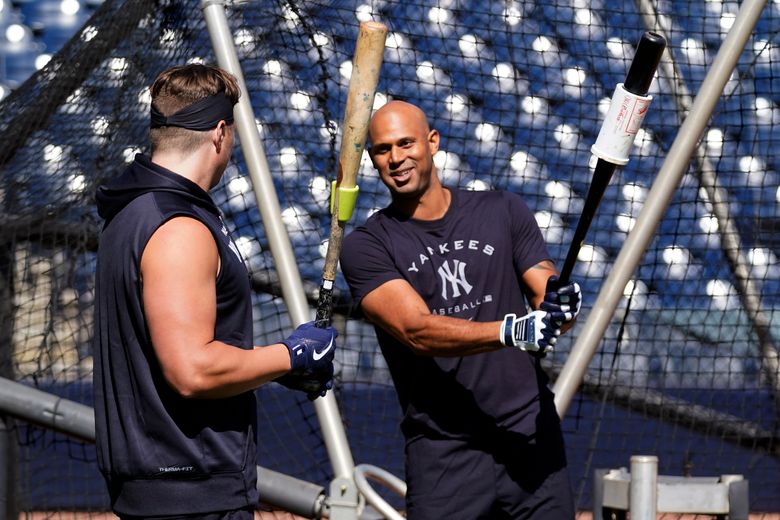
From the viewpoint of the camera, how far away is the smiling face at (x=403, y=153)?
2828 mm

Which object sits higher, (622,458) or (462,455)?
(462,455)

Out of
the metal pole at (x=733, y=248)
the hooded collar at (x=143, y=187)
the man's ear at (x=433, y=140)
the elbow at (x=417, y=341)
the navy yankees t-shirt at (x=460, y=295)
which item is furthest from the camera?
the metal pole at (x=733, y=248)

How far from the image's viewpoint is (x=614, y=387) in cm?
376

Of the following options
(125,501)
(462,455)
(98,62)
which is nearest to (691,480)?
(462,455)

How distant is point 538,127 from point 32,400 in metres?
1.80

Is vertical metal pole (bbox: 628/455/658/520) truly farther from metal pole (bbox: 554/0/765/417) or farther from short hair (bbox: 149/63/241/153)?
short hair (bbox: 149/63/241/153)

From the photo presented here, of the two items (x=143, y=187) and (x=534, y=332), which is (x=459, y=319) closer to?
(x=534, y=332)

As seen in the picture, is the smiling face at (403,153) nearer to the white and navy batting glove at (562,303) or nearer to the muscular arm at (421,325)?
the muscular arm at (421,325)

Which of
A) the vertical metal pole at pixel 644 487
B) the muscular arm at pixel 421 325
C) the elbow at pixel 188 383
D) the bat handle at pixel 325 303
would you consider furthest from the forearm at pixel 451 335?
the elbow at pixel 188 383

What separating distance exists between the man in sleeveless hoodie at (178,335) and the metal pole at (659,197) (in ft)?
4.36

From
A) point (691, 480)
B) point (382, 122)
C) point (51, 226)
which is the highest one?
point (382, 122)

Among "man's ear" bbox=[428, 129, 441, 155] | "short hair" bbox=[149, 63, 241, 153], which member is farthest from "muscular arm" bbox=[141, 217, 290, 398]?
"man's ear" bbox=[428, 129, 441, 155]

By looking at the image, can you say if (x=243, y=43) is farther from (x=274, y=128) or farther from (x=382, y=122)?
(x=382, y=122)

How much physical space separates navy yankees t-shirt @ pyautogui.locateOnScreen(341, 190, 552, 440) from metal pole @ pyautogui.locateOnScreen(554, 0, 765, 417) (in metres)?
0.41
